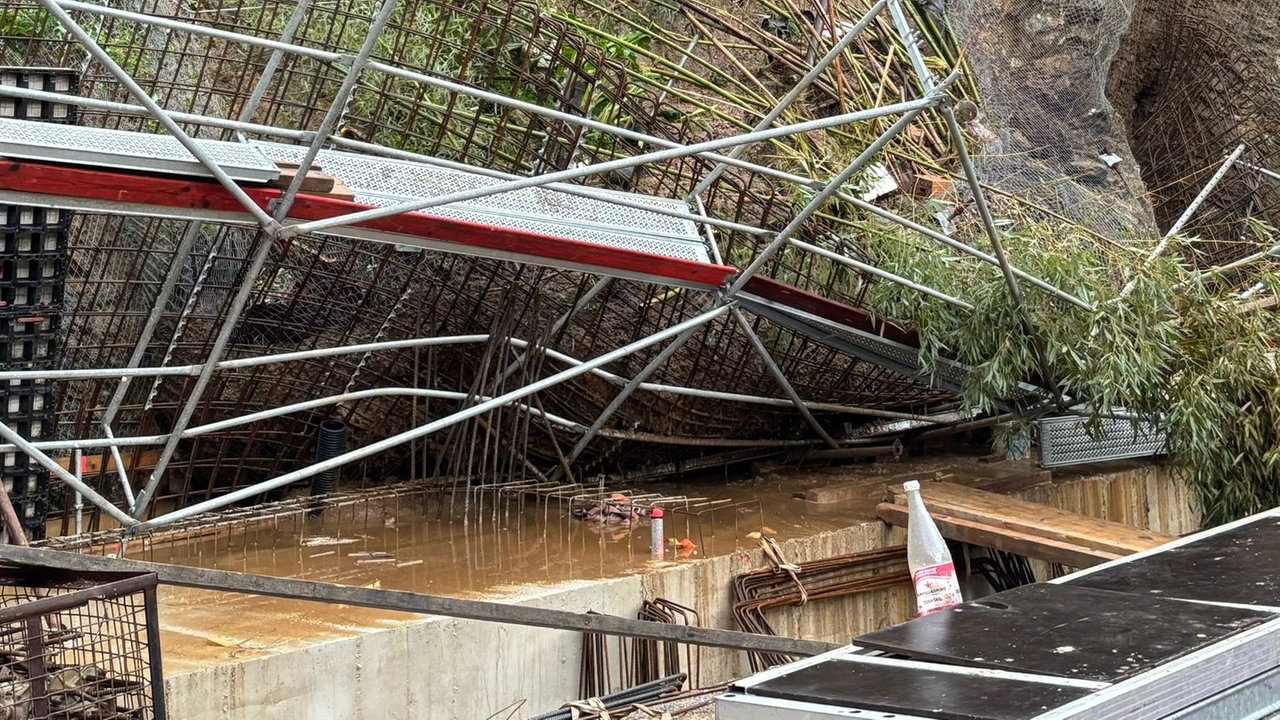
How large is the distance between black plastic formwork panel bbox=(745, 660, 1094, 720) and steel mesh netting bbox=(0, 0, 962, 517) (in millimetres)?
4441

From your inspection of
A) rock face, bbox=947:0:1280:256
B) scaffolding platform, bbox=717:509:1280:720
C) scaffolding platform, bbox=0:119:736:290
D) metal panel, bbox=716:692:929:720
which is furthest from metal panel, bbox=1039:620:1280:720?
rock face, bbox=947:0:1280:256

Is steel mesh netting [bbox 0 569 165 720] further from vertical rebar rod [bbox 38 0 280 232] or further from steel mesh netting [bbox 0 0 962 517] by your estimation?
steel mesh netting [bbox 0 0 962 517]

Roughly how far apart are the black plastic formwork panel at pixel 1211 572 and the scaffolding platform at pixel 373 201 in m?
3.02

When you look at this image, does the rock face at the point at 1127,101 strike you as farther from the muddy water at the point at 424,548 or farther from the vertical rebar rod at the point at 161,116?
the vertical rebar rod at the point at 161,116

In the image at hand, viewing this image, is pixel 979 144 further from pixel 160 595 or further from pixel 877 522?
pixel 160 595

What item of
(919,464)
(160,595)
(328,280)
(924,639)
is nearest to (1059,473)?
(919,464)

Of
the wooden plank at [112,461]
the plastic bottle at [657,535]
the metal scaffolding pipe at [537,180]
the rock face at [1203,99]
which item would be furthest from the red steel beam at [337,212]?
the rock face at [1203,99]

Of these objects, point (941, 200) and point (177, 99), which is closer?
point (177, 99)

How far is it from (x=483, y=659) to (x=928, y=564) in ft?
7.95

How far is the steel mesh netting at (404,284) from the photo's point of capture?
7090 millimetres

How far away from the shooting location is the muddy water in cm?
558

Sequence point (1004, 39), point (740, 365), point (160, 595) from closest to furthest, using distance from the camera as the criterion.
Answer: point (160, 595)
point (740, 365)
point (1004, 39)

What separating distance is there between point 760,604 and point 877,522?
1208 millimetres

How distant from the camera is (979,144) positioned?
917 cm
